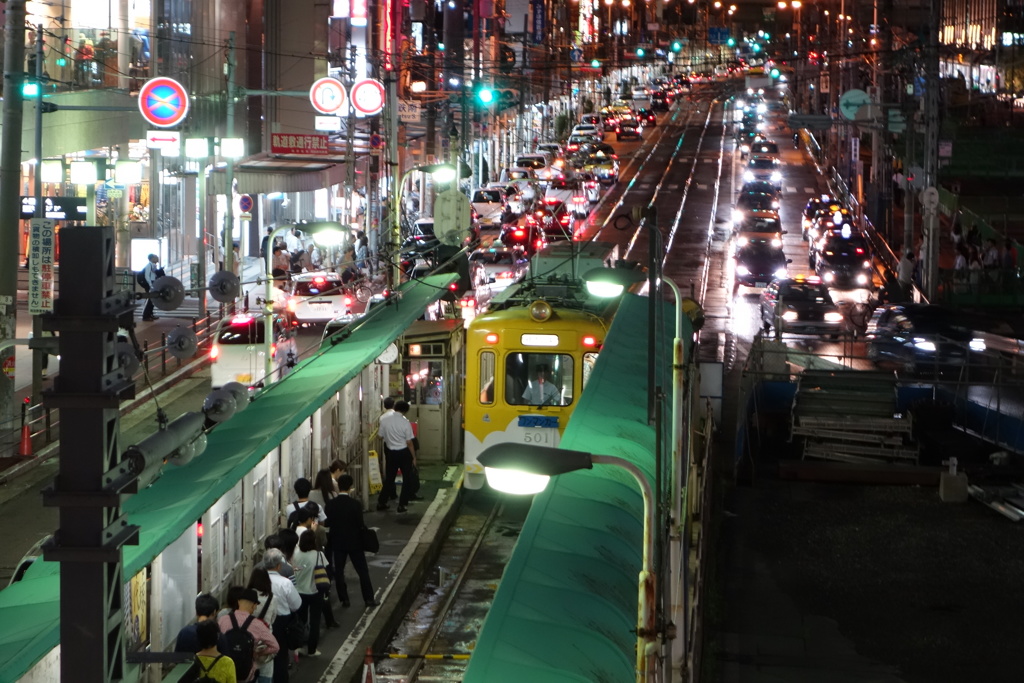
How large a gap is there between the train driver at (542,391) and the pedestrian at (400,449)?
1604 mm

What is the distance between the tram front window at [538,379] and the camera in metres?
19.7

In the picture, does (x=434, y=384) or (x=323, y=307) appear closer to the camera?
(x=434, y=384)

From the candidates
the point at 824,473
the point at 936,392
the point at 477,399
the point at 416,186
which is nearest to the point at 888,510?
the point at 824,473

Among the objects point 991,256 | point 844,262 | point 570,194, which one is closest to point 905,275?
point 991,256

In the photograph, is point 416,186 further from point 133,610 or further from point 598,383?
point 133,610

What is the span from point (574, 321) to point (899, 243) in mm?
35154

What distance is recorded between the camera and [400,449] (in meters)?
19.5

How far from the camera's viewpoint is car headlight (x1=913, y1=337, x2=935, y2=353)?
28.7 metres

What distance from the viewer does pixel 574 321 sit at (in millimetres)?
19609

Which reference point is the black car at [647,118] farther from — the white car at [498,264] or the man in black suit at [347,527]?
the man in black suit at [347,527]

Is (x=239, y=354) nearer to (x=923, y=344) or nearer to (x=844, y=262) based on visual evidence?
(x=923, y=344)

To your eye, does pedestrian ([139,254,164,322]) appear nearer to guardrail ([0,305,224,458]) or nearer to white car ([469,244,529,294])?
guardrail ([0,305,224,458])

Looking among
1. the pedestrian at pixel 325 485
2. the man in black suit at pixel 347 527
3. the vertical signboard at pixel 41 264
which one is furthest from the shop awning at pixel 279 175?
the man in black suit at pixel 347 527

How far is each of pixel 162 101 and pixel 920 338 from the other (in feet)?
57.2
